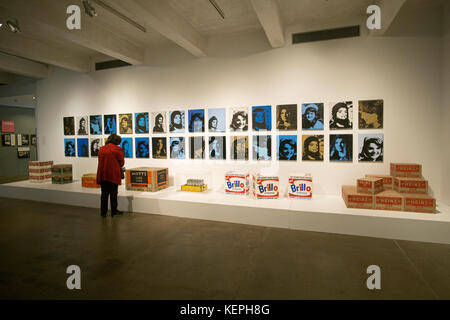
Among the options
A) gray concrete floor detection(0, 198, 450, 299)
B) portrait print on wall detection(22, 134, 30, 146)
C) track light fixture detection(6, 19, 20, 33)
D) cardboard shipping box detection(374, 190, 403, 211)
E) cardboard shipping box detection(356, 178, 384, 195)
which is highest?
track light fixture detection(6, 19, 20, 33)

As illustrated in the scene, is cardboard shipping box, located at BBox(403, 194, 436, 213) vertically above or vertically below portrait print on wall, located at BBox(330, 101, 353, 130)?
below

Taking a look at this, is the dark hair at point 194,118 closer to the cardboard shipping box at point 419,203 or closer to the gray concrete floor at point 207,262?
the gray concrete floor at point 207,262

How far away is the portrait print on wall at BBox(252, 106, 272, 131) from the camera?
16.1 ft

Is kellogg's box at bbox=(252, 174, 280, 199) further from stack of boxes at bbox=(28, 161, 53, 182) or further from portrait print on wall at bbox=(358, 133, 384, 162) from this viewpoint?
stack of boxes at bbox=(28, 161, 53, 182)

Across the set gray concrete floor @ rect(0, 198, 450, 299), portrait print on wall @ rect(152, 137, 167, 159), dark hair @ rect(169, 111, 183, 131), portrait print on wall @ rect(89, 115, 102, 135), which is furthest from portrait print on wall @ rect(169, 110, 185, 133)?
gray concrete floor @ rect(0, 198, 450, 299)

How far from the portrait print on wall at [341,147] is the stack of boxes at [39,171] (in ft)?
22.6

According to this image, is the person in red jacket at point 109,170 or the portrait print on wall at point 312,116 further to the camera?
the portrait print on wall at point 312,116

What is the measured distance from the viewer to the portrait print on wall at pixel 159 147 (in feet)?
19.1

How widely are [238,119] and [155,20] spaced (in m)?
2.30

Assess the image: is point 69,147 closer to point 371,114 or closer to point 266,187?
point 266,187

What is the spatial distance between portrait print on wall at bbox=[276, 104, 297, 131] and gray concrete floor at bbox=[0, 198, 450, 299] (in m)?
2.03

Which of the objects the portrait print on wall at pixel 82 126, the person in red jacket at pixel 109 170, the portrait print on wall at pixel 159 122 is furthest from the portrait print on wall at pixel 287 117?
the portrait print on wall at pixel 82 126

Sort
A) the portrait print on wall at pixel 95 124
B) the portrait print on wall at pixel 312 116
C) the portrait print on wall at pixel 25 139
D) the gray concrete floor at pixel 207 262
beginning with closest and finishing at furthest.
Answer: the gray concrete floor at pixel 207 262 → the portrait print on wall at pixel 312 116 → the portrait print on wall at pixel 95 124 → the portrait print on wall at pixel 25 139

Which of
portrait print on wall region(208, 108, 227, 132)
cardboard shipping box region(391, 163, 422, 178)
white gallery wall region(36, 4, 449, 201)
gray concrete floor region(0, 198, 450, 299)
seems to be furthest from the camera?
portrait print on wall region(208, 108, 227, 132)
